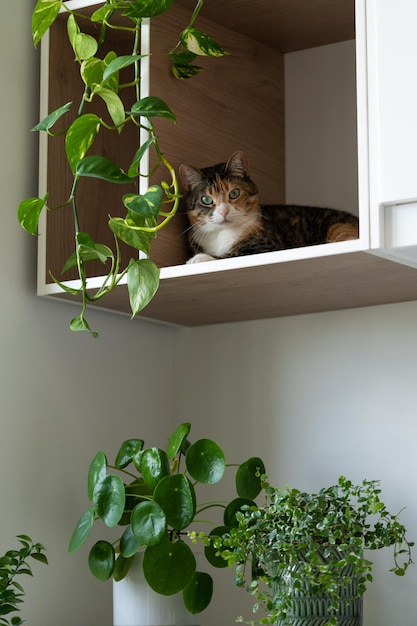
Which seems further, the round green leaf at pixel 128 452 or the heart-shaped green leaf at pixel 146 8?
the round green leaf at pixel 128 452

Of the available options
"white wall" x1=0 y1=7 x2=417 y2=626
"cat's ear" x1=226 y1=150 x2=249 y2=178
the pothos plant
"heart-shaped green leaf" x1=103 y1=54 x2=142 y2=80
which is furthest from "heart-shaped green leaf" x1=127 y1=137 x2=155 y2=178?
"white wall" x1=0 y1=7 x2=417 y2=626

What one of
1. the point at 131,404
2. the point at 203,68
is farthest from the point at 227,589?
the point at 203,68

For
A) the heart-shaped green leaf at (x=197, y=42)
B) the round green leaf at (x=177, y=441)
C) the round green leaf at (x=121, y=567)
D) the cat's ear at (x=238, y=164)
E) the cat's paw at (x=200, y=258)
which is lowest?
the round green leaf at (x=121, y=567)

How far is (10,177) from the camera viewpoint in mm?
1651

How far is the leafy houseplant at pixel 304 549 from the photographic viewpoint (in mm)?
1361

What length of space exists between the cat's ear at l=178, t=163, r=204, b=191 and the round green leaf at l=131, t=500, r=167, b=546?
52cm

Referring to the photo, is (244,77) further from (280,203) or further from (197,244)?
(197,244)

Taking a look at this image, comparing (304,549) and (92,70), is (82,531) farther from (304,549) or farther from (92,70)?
(92,70)

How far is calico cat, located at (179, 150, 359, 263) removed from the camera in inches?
61.6

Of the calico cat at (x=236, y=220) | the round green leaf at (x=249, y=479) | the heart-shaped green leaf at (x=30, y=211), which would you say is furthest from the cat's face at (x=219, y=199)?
the round green leaf at (x=249, y=479)

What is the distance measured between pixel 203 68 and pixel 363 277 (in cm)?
46

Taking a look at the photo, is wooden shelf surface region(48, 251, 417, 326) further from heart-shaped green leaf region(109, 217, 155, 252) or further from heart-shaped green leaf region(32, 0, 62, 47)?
heart-shaped green leaf region(32, 0, 62, 47)

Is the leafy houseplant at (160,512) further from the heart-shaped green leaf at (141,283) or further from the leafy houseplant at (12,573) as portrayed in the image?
the heart-shaped green leaf at (141,283)

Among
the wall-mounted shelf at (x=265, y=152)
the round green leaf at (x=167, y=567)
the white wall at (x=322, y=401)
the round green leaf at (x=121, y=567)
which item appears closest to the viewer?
the wall-mounted shelf at (x=265, y=152)
